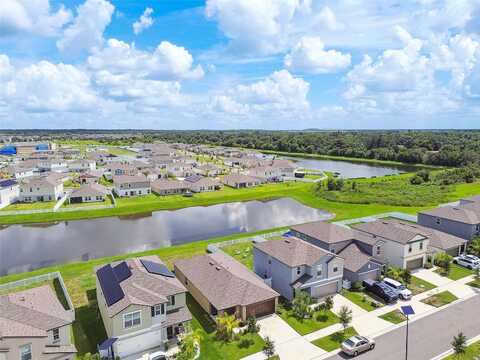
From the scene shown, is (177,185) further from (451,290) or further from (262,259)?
(451,290)

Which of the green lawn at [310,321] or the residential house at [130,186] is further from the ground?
the residential house at [130,186]

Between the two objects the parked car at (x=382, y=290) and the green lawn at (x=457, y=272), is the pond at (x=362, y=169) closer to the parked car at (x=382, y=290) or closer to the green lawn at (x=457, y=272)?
the green lawn at (x=457, y=272)

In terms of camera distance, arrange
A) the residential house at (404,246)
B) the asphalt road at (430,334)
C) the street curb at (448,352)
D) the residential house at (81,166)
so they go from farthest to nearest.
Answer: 1. the residential house at (81,166)
2. the residential house at (404,246)
3. the asphalt road at (430,334)
4. the street curb at (448,352)

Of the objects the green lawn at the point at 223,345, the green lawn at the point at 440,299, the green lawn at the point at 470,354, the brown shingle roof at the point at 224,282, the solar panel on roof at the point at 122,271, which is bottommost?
the green lawn at the point at 223,345

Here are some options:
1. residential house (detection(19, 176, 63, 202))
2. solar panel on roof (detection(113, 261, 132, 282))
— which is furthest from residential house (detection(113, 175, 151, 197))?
solar panel on roof (detection(113, 261, 132, 282))

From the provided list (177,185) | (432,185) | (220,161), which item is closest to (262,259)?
(177,185)

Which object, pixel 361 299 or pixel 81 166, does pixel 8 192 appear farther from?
pixel 361 299

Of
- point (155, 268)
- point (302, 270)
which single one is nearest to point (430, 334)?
point (302, 270)

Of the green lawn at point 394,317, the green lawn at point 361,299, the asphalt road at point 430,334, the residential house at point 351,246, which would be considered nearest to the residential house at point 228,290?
the asphalt road at point 430,334
